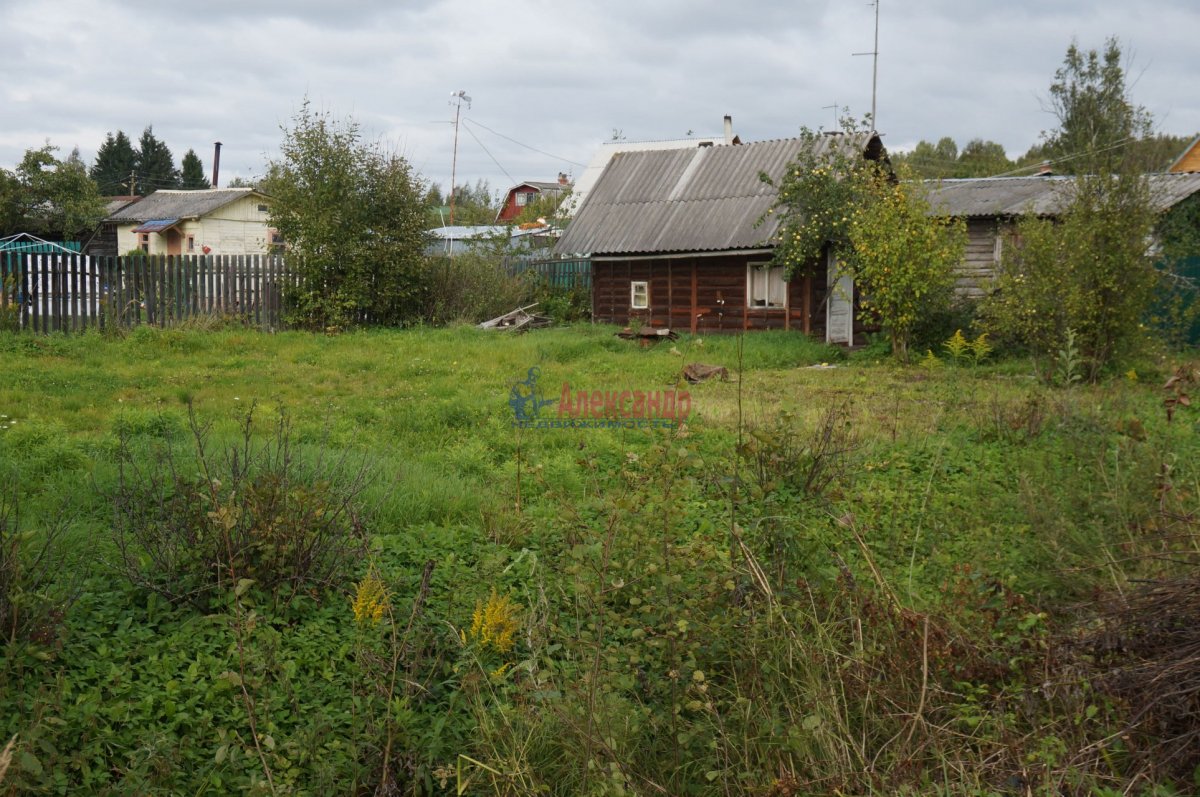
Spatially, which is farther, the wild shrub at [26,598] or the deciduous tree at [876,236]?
the deciduous tree at [876,236]

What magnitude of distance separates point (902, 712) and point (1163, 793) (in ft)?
2.61

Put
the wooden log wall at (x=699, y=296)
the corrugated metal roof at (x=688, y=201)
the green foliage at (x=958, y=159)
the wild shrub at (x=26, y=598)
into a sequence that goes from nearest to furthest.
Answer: the wild shrub at (x=26, y=598)
the wooden log wall at (x=699, y=296)
the corrugated metal roof at (x=688, y=201)
the green foliage at (x=958, y=159)

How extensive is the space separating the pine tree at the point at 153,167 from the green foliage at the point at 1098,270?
207 feet

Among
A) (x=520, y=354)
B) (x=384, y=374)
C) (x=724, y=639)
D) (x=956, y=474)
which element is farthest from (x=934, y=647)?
(x=520, y=354)

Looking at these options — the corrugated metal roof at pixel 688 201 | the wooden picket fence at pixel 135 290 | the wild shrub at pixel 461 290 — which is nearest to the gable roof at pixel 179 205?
the corrugated metal roof at pixel 688 201

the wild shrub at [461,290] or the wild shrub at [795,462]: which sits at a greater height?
the wild shrub at [461,290]

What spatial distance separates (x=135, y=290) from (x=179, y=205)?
28.1 metres

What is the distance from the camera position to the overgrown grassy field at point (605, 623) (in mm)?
3273

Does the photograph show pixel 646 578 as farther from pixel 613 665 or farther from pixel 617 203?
pixel 617 203

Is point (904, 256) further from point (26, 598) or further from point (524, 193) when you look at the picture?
point (524, 193)

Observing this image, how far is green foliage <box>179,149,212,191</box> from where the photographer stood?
65188 millimetres

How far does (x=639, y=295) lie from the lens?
70.5 feet

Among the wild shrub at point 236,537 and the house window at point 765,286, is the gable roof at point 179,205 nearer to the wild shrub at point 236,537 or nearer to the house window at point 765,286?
the house window at point 765,286

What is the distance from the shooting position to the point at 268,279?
693 inches
